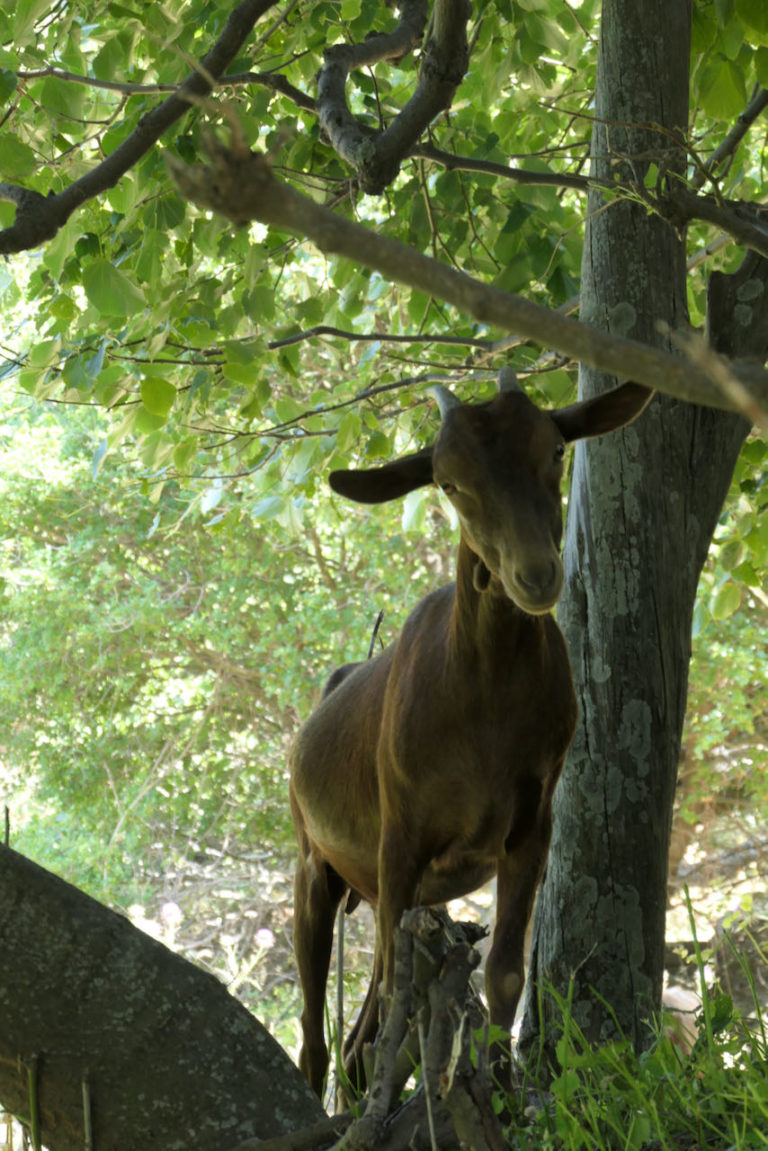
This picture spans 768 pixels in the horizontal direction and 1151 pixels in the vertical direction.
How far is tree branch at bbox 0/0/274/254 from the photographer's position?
2611 mm

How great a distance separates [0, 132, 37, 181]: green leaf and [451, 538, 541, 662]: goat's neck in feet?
5.13

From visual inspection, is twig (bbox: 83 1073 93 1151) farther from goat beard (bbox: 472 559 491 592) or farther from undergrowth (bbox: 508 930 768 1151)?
goat beard (bbox: 472 559 491 592)

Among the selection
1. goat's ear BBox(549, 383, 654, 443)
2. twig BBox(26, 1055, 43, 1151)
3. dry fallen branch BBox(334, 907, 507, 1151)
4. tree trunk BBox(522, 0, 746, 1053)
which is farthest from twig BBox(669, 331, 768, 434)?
tree trunk BBox(522, 0, 746, 1053)

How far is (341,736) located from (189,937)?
32.9 ft

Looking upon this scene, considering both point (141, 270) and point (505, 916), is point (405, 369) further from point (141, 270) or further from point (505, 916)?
point (505, 916)

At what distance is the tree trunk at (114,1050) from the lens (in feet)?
6.31

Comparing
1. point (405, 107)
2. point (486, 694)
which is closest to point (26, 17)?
point (405, 107)

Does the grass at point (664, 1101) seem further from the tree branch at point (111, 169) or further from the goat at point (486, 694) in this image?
the tree branch at point (111, 169)

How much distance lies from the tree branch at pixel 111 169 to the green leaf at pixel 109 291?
0.31 m

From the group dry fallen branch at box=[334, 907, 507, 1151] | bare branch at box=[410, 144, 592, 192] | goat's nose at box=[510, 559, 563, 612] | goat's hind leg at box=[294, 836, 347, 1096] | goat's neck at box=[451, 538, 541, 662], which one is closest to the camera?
dry fallen branch at box=[334, 907, 507, 1151]

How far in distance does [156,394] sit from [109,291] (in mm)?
306

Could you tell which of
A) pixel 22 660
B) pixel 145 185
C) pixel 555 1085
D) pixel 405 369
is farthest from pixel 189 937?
pixel 555 1085

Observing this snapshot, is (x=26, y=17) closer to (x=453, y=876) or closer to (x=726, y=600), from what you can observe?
(x=453, y=876)

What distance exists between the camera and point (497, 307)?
0.88 metres
